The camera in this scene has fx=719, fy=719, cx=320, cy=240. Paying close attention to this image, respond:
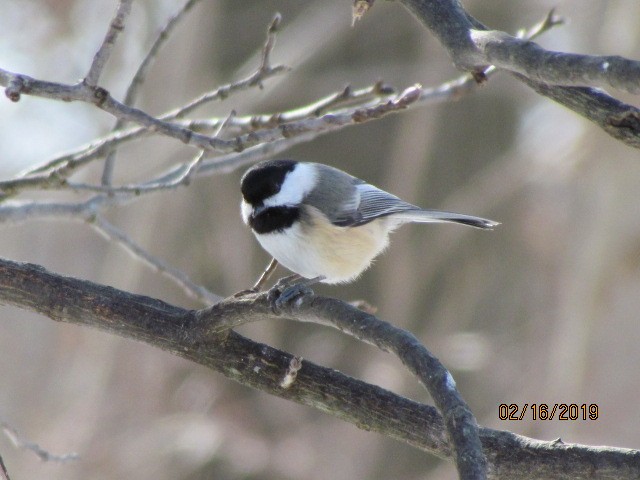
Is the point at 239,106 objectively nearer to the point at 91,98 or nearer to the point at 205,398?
the point at 205,398

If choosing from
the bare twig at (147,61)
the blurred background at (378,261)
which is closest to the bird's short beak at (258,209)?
the bare twig at (147,61)

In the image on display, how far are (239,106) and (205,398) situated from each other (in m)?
1.99

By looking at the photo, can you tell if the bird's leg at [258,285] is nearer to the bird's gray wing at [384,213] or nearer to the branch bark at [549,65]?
the bird's gray wing at [384,213]

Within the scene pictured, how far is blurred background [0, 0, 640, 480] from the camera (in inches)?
183

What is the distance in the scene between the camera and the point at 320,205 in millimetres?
2859

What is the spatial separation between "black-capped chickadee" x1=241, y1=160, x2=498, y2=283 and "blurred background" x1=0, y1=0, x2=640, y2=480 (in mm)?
1805

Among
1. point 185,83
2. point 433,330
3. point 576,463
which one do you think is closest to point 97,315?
point 576,463

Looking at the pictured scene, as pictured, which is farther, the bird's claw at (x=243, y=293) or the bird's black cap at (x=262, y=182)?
the bird's black cap at (x=262, y=182)

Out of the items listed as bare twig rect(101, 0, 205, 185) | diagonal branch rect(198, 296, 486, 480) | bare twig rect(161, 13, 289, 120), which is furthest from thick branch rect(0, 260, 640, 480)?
bare twig rect(161, 13, 289, 120)

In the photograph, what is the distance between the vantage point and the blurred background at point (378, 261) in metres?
4.66

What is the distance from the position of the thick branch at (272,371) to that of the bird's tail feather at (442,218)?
3.66ft
